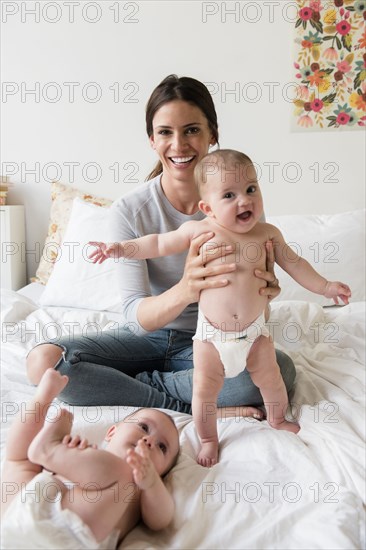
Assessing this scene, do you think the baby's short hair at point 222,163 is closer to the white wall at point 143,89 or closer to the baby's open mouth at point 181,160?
the baby's open mouth at point 181,160

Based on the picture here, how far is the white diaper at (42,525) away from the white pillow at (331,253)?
1424 mm

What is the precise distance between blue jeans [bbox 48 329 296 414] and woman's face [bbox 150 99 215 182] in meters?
0.44

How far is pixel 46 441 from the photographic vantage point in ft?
2.92

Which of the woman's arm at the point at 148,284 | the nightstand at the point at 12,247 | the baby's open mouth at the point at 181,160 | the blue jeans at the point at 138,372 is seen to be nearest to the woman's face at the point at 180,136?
the baby's open mouth at the point at 181,160

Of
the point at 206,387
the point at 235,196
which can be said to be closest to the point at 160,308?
the point at 206,387

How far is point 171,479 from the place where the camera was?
39.8 inches

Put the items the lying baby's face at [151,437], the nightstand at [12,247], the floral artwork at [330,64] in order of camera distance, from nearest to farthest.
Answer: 1. the lying baby's face at [151,437]
2. the floral artwork at [330,64]
3. the nightstand at [12,247]

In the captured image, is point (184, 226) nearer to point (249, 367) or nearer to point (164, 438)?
point (249, 367)

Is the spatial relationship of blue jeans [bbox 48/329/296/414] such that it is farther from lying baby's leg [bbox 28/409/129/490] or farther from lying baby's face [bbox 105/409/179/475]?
lying baby's leg [bbox 28/409/129/490]

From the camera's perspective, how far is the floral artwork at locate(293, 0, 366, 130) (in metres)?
2.36

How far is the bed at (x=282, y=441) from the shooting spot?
0.87 meters

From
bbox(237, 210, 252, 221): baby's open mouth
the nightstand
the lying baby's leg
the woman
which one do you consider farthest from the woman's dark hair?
the nightstand

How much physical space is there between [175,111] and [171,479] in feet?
2.95

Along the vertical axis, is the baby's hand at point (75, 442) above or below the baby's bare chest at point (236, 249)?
below
